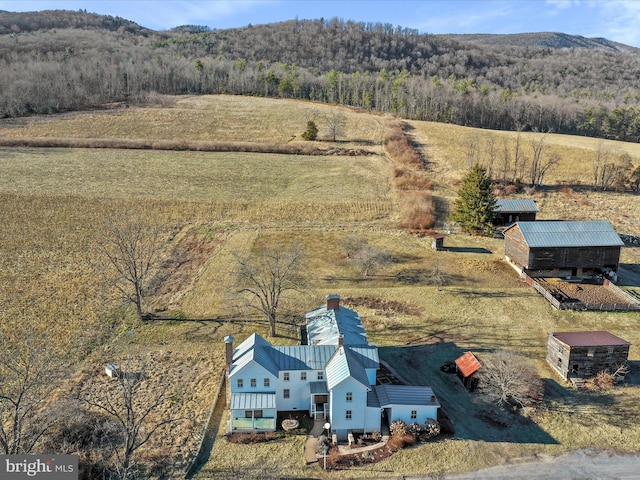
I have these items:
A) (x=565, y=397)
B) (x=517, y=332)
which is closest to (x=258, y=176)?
(x=517, y=332)

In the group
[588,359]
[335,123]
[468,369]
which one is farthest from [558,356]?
[335,123]

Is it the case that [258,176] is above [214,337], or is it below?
above

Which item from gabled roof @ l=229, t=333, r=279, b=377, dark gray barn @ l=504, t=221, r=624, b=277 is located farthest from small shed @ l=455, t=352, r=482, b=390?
dark gray barn @ l=504, t=221, r=624, b=277

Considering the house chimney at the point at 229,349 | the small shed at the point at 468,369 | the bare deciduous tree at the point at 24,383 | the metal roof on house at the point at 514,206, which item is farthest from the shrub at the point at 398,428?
the metal roof on house at the point at 514,206

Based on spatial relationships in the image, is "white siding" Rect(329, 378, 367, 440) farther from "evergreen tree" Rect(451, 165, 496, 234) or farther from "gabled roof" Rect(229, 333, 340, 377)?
"evergreen tree" Rect(451, 165, 496, 234)

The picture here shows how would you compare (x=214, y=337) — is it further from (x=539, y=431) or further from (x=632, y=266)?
(x=632, y=266)

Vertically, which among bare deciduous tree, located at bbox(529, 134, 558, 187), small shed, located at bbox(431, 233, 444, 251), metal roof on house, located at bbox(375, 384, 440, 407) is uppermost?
bare deciduous tree, located at bbox(529, 134, 558, 187)
